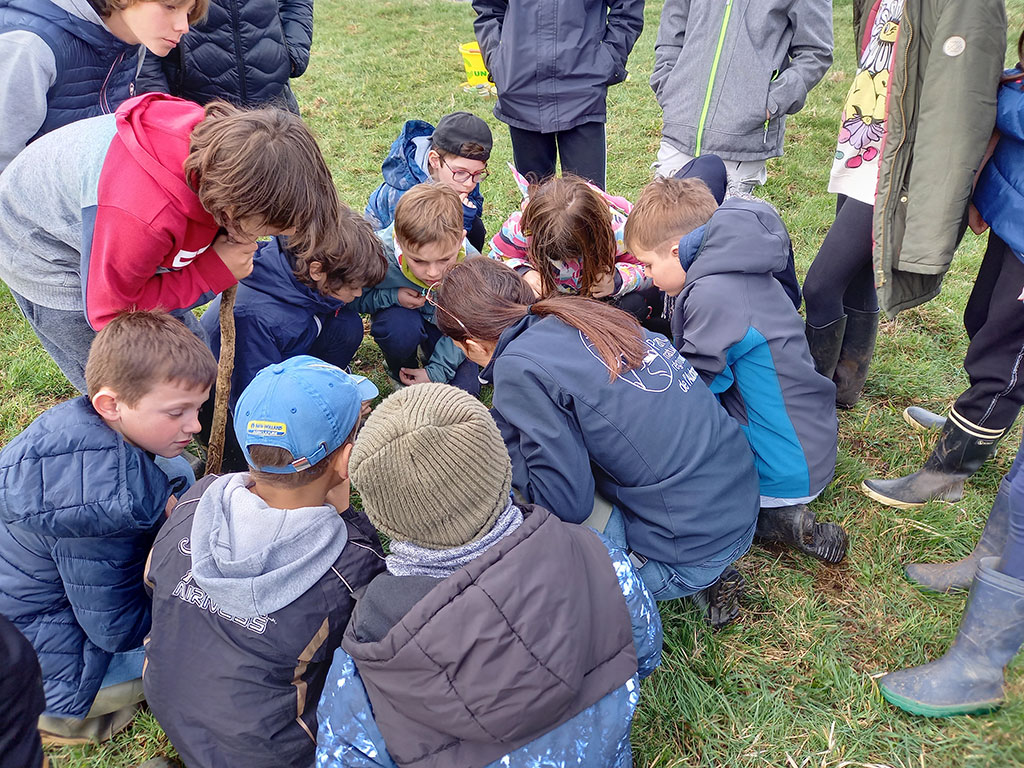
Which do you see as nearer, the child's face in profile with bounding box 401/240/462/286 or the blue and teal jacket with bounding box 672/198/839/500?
the blue and teal jacket with bounding box 672/198/839/500

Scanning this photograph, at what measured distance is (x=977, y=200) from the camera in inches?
95.3

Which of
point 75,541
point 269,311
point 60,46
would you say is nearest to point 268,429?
point 75,541

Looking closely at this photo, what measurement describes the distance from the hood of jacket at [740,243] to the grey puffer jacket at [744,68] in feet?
3.99

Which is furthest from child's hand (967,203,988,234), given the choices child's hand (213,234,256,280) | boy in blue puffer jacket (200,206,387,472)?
child's hand (213,234,256,280)

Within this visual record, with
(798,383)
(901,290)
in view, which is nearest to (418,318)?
(798,383)

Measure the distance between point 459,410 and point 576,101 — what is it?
2847mm

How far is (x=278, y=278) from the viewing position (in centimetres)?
287

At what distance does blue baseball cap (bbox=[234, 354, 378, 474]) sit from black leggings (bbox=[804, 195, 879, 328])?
6.31ft

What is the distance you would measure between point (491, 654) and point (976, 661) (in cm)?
140

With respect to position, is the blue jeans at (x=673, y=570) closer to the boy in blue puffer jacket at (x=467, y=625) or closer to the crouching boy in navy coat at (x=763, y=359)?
the crouching boy in navy coat at (x=763, y=359)

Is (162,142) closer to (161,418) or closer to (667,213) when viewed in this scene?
(161,418)

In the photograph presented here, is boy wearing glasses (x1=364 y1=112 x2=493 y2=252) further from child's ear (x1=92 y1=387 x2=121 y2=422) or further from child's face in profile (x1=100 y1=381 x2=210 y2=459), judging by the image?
child's ear (x1=92 y1=387 x2=121 y2=422)

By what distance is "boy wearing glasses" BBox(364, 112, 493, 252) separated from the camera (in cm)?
356

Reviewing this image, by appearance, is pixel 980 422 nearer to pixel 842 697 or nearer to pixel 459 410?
pixel 842 697
